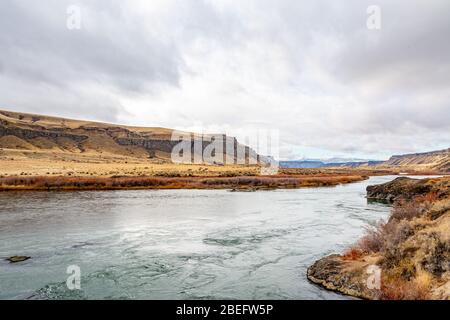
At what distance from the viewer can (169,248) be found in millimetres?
18406

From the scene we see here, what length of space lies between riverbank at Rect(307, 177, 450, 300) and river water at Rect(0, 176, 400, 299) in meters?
0.89

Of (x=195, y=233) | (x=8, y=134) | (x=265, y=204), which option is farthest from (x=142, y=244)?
(x=8, y=134)

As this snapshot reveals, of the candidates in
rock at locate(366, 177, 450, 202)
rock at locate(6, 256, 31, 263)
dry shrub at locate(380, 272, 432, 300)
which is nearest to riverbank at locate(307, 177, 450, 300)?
dry shrub at locate(380, 272, 432, 300)

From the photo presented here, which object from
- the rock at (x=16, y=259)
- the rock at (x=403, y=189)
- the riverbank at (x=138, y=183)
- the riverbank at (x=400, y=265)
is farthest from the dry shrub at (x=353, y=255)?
the riverbank at (x=138, y=183)

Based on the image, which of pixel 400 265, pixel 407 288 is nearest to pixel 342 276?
pixel 400 265

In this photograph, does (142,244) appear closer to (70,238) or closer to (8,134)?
(70,238)

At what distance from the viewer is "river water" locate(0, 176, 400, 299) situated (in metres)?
12.4

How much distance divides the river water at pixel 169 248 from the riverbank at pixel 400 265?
0.89 m

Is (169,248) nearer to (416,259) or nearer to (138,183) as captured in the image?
(416,259)

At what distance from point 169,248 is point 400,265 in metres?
11.0

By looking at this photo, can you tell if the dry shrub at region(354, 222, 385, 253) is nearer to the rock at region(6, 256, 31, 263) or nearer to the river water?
the river water

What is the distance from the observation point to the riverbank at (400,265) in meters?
10.4

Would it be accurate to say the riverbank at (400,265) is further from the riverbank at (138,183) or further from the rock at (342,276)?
the riverbank at (138,183)

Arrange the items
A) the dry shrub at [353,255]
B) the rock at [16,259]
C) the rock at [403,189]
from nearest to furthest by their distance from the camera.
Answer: the dry shrub at [353,255]
the rock at [16,259]
the rock at [403,189]
